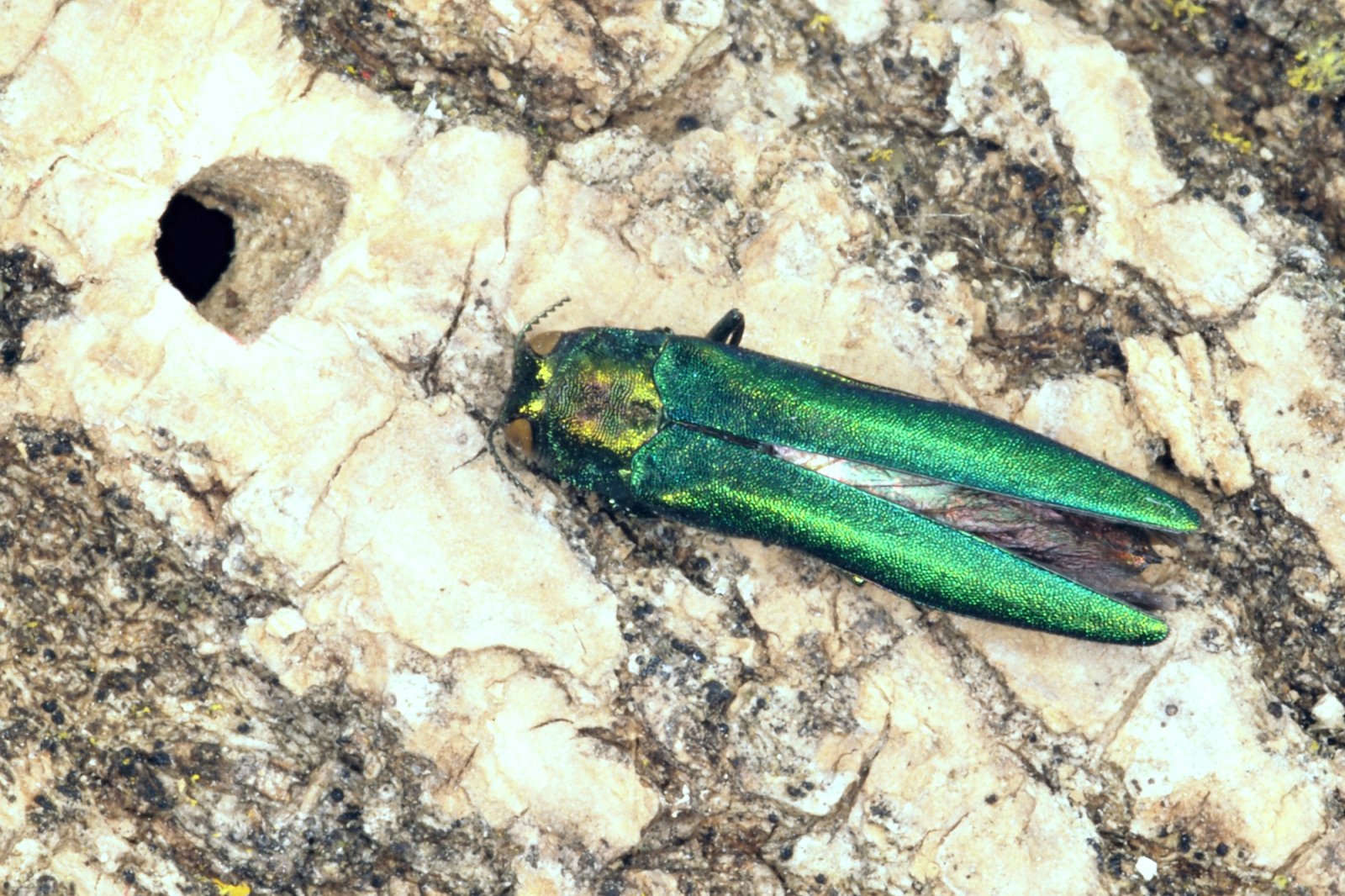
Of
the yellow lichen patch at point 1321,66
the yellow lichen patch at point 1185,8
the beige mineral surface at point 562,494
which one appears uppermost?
the yellow lichen patch at point 1185,8

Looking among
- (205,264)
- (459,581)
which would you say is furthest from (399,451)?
(205,264)

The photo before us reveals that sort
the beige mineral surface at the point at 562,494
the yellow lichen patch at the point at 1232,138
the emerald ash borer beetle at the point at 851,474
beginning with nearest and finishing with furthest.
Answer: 1. the emerald ash borer beetle at the point at 851,474
2. the beige mineral surface at the point at 562,494
3. the yellow lichen patch at the point at 1232,138

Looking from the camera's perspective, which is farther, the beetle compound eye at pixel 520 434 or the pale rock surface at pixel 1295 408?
the pale rock surface at pixel 1295 408

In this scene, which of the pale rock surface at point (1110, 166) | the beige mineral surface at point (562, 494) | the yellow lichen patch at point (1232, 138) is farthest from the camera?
the yellow lichen patch at point (1232, 138)

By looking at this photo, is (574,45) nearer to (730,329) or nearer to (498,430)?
(730,329)

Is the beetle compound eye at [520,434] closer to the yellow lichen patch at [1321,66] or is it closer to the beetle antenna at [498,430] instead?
the beetle antenna at [498,430]

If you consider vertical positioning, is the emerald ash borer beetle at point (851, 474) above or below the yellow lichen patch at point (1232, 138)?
below

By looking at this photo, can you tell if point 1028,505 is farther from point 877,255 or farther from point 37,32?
point 37,32

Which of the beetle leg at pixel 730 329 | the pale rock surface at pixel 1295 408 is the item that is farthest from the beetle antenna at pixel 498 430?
the pale rock surface at pixel 1295 408
